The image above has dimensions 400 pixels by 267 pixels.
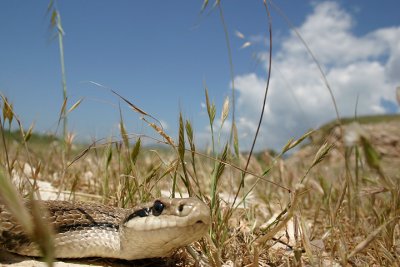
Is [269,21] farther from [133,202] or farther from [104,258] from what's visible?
[104,258]

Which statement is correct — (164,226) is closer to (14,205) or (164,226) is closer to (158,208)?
(158,208)

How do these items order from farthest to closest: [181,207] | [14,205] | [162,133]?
[162,133] → [181,207] → [14,205]

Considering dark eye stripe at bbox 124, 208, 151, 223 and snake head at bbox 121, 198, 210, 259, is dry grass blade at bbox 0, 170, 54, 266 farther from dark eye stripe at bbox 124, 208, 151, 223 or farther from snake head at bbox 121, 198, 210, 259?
dark eye stripe at bbox 124, 208, 151, 223

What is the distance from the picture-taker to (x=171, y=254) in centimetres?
257

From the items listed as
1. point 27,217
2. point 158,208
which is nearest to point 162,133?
point 158,208

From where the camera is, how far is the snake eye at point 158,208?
2338 millimetres

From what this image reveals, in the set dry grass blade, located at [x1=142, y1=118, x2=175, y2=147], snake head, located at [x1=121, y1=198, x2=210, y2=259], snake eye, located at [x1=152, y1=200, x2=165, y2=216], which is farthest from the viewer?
dry grass blade, located at [x1=142, y1=118, x2=175, y2=147]

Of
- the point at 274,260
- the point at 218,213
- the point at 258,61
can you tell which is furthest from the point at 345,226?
the point at 258,61

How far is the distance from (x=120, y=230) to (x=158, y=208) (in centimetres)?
33

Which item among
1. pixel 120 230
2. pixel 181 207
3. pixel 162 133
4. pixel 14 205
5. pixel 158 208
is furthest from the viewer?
pixel 162 133

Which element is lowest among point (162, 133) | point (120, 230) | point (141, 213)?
point (120, 230)

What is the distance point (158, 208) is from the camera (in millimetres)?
2357

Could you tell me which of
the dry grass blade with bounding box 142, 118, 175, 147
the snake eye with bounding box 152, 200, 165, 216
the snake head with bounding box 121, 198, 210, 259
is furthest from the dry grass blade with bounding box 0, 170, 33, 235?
the dry grass blade with bounding box 142, 118, 175, 147

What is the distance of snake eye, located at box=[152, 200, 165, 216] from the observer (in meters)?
2.34
